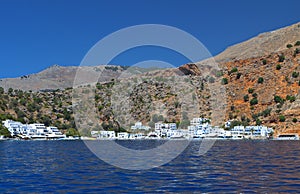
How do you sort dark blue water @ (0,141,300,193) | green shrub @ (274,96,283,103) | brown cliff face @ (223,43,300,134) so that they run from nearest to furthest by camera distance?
dark blue water @ (0,141,300,193) < brown cliff face @ (223,43,300,134) < green shrub @ (274,96,283,103)

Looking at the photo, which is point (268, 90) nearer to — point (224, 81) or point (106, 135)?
point (224, 81)

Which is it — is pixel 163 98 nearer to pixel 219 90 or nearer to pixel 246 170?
pixel 219 90

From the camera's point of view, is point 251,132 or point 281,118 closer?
point 281,118

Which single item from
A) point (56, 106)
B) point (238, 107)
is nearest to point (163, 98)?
point (238, 107)

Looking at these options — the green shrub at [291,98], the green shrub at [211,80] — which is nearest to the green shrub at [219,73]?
the green shrub at [211,80]

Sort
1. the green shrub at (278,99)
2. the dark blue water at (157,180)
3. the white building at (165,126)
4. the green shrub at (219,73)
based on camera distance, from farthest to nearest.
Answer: the green shrub at (219,73)
the white building at (165,126)
the green shrub at (278,99)
the dark blue water at (157,180)

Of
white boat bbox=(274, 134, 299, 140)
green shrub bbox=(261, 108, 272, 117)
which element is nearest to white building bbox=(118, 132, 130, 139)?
green shrub bbox=(261, 108, 272, 117)

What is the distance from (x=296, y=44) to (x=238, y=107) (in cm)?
4629

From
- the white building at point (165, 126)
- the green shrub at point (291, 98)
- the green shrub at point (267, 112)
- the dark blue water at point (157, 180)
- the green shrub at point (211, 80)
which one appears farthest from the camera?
the green shrub at point (211, 80)

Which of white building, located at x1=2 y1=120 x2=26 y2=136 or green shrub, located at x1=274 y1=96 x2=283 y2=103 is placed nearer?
green shrub, located at x1=274 y1=96 x2=283 y2=103

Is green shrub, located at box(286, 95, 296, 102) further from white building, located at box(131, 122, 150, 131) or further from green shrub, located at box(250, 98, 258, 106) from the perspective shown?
white building, located at box(131, 122, 150, 131)

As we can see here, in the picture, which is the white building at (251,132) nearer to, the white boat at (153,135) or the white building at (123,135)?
the white boat at (153,135)

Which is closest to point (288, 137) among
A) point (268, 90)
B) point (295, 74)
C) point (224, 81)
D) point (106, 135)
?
point (268, 90)

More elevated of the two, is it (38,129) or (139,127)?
(139,127)
